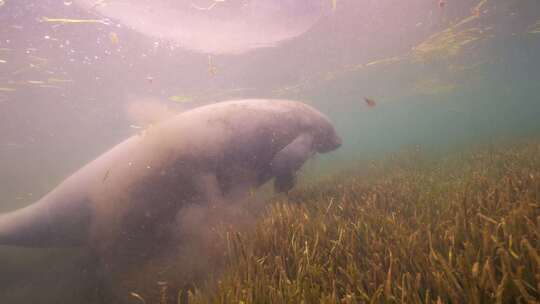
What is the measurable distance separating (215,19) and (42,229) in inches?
368

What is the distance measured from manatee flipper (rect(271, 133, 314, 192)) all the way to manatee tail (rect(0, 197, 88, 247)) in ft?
10.4

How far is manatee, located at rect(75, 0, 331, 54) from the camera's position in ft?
32.5

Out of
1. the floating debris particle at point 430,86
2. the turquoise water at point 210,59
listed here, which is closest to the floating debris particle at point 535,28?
the turquoise water at point 210,59

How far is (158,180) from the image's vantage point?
13.9 ft

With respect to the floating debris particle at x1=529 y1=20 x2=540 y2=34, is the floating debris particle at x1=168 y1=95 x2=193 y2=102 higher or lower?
lower

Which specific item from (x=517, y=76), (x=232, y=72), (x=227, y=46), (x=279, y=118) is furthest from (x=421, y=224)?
(x=517, y=76)

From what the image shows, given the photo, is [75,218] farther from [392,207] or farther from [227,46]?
[227,46]

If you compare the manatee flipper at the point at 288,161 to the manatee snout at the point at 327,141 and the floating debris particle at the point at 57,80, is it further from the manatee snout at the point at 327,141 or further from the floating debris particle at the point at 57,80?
the floating debris particle at the point at 57,80

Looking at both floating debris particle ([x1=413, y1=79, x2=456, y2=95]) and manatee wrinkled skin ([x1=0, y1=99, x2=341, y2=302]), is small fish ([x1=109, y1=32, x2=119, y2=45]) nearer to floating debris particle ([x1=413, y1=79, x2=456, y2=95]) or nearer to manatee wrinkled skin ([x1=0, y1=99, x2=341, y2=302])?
manatee wrinkled skin ([x1=0, y1=99, x2=341, y2=302])

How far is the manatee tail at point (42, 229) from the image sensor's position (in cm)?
453

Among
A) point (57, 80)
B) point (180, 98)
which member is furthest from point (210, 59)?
point (180, 98)

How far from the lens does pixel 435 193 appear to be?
201 inches

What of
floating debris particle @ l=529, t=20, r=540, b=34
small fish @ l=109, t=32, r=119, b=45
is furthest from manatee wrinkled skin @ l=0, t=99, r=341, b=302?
floating debris particle @ l=529, t=20, r=540, b=34

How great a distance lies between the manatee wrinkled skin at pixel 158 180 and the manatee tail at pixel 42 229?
0.05 ft
